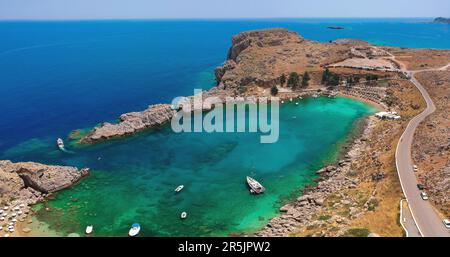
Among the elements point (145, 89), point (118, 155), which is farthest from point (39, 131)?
point (145, 89)

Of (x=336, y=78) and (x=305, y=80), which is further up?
(x=336, y=78)

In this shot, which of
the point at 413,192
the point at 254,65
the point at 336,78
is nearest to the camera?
the point at 413,192

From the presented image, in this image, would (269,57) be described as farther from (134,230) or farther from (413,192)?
(134,230)
